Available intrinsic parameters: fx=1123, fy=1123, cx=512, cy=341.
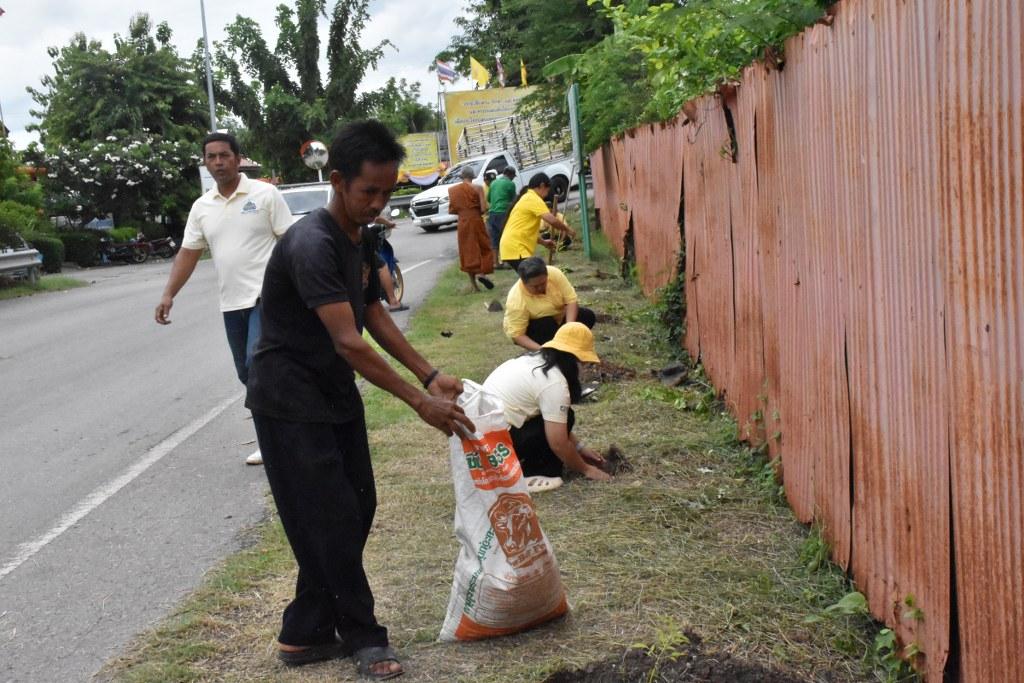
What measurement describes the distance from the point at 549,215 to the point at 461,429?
8.30 metres

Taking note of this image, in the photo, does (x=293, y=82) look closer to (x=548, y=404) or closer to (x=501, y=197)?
(x=501, y=197)

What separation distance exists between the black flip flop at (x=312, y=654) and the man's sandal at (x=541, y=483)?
194cm

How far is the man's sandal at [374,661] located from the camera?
12.3ft

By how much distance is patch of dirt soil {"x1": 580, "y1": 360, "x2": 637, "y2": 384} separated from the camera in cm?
848

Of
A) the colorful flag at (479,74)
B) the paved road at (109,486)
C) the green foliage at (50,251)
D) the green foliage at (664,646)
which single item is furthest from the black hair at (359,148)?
the colorful flag at (479,74)

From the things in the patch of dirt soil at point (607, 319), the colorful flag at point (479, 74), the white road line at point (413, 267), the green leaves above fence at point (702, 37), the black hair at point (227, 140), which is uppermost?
the colorful flag at point (479, 74)

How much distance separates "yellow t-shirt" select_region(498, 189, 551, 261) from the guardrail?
13.7 m

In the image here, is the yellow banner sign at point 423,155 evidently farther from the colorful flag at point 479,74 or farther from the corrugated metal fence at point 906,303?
the corrugated metal fence at point 906,303

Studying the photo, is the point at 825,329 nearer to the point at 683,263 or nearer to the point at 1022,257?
the point at 1022,257

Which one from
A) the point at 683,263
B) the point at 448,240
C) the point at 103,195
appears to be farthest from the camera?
the point at 103,195

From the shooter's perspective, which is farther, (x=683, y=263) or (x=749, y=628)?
(x=683, y=263)

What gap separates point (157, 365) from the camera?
1098 cm

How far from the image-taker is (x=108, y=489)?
6.45 meters

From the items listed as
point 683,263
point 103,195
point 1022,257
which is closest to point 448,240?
point 103,195
